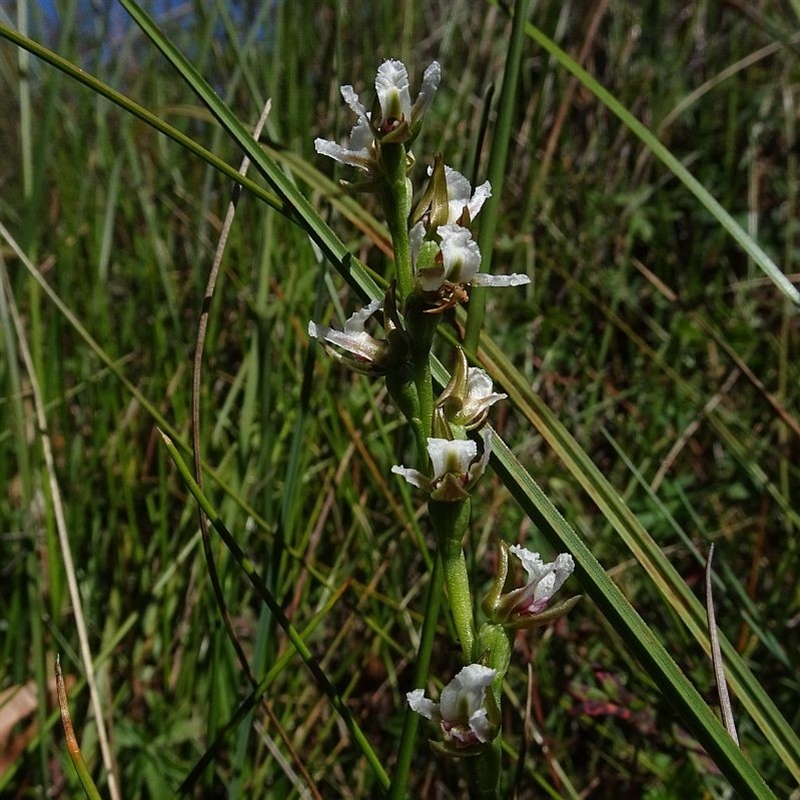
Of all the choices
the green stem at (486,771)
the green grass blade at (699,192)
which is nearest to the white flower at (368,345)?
the green stem at (486,771)

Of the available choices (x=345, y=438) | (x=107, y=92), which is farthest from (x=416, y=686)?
(x=345, y=438)

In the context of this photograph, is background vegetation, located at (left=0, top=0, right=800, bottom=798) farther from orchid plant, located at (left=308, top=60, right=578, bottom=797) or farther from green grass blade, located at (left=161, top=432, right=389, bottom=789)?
orchid plant, located at (left=308, top=60, right=578, bottom=797)

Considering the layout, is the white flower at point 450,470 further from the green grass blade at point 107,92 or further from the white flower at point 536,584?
the green grass blade at point 107,92

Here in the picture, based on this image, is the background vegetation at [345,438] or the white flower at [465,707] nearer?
the white flower at [465,707]

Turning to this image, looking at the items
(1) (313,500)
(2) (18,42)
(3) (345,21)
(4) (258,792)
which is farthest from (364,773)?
(3) (345,21)

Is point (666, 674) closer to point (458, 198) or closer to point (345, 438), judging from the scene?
point (458, 198)

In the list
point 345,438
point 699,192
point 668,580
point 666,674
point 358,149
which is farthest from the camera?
point 345,438

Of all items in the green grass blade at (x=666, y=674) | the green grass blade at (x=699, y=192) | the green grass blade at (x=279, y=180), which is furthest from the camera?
the green grass blade at (x=699, y=192)

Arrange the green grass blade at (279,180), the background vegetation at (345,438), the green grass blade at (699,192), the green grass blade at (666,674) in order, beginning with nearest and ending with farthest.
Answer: the green grass blade at (666,674)
the green grass blade at (279,180)
the green grass blade at (699,192)
the background vegetation at (345,438)

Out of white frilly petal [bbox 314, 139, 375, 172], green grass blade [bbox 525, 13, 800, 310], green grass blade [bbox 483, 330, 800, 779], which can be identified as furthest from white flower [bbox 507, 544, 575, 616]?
green grass blade [bbox 525, 13, 800, 310]
